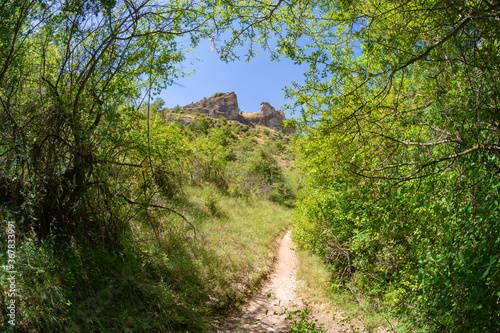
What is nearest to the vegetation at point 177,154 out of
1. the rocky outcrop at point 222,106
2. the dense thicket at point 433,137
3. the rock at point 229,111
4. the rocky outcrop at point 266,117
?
the dense thicket at point 433,137

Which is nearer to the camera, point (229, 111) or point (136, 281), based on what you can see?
point (136, 281)

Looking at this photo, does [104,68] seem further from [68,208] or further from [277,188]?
[277,188]

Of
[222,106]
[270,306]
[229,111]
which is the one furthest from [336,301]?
[222,106]

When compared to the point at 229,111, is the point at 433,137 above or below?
below

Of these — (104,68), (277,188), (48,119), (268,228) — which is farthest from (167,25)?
(277,188)

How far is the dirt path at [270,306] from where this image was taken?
4.71 m

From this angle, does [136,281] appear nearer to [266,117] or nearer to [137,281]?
[137,281]

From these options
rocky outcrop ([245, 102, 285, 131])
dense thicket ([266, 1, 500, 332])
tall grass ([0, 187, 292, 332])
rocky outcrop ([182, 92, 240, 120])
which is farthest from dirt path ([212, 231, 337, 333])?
rocky outcrop ([245, 102, 285, 131])

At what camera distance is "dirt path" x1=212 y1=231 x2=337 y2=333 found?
4.71 m

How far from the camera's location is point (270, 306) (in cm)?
564

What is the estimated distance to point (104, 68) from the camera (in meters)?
4.32

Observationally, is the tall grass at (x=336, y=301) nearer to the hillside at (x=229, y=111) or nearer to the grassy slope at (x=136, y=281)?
the grassy slope at (x=136, y=281)

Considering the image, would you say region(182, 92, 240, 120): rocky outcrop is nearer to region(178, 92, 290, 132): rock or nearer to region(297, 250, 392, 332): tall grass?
region(178, 92, 290, 132): rock

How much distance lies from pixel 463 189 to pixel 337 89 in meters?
1.84
